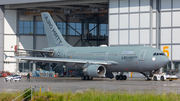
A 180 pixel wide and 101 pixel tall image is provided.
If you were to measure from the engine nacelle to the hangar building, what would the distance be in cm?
1446

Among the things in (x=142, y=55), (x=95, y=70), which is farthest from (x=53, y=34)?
(x=142, y=55)

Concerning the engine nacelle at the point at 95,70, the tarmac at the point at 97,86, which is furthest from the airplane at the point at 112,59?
the tarmac at the point at 97,86

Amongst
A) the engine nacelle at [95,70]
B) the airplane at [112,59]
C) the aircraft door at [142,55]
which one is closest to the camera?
the airplane at [112,59]

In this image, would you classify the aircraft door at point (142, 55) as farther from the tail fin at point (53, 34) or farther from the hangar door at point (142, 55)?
the tail fin at point (53, 34)

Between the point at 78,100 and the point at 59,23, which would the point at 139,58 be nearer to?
the point at 78,100

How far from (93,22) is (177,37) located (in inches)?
1137

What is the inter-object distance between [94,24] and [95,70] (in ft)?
123

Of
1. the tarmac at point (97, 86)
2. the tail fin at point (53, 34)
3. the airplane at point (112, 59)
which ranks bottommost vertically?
the tarmac at point (97, 86)

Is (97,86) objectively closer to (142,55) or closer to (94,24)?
(142,55)

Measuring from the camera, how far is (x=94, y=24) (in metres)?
74.1

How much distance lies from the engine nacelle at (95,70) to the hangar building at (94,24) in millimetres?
14459

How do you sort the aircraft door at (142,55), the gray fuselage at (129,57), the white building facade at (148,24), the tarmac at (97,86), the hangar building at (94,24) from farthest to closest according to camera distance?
the hangar building at (94,24)
the white building facade at (148,24)
the aircraft door at (142,55)
the gray fuselage at (129,57)
the tarmac at (97,86)

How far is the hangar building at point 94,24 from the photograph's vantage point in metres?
50.1

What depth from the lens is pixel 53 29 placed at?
49.5 m
